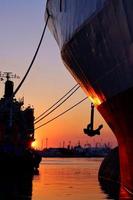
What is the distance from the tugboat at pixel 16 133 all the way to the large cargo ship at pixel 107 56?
25944 mm

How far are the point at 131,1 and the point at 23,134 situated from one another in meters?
42.7

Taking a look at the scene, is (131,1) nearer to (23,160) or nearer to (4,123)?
(23,160)

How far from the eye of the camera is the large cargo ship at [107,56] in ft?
35.7

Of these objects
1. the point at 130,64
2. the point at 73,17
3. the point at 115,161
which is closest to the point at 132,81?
the point at 130,64

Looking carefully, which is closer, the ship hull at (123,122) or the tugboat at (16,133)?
the ship hull at (123,122)

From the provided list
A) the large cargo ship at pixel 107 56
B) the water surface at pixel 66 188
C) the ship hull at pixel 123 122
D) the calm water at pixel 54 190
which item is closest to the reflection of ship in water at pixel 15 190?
the calm water at pixel 54 190

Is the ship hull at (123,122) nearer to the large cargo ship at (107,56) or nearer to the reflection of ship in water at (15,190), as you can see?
the large cargo ship at (107,56)

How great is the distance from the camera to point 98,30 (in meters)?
11.9

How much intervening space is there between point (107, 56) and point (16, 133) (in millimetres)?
40157

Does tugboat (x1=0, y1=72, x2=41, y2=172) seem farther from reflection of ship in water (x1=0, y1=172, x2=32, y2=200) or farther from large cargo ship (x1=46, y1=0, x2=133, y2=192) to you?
large cargo ship (x1=46, y1=0, x2=133, y2=192)

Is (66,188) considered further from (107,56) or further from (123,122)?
(107,56)

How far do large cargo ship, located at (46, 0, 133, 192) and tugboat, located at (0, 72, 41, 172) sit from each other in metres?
25.9

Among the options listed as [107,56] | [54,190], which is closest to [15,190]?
[54,190]

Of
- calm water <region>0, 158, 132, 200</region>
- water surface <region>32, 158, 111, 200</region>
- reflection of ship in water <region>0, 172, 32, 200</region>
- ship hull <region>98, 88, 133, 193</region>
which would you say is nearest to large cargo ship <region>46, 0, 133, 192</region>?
ship hull <region>98, 88, 133, 193</region>
